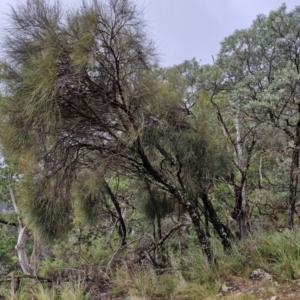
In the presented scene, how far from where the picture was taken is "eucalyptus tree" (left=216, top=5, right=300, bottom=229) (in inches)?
185

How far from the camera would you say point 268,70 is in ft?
17.6

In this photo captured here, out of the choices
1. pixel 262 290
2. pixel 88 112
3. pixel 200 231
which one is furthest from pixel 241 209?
pixel 88 112

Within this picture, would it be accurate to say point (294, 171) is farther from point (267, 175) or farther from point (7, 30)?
point (7, 30)

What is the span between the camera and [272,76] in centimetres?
525

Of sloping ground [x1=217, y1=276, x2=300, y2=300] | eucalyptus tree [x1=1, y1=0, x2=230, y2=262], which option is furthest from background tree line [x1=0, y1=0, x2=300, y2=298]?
sloping ground [x1=217, y1=276, x2=300, y2=300]

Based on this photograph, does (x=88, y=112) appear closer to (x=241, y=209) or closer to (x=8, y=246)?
(x=241, y=209)

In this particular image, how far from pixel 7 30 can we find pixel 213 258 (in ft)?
13.3

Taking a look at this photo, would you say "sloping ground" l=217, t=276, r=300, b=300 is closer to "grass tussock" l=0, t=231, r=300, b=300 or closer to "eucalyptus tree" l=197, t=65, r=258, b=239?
"grass tussock" l=0, t=231, r=300, b=300

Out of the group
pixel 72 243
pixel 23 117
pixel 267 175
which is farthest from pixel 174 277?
pixel 72 243

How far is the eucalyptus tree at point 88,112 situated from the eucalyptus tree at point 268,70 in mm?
1037

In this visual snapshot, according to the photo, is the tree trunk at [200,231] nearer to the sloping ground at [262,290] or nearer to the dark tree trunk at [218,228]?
the dark tree trunk at [218,228]

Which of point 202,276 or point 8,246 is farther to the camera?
point 8,246

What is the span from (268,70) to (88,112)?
3398 mm

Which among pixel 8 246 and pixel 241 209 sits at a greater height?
pixel 241 209
